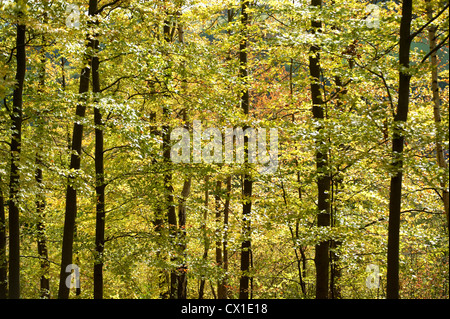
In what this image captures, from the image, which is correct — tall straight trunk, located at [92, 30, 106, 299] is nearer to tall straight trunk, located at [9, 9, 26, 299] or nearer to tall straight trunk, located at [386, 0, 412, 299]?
tall straight trunk, located at [9, 9, 26, 299]

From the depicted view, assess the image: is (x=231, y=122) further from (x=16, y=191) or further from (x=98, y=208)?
(x=16, y=191)

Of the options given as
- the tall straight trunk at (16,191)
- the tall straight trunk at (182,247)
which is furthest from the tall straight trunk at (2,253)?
the tall straight trunk at (182,247)

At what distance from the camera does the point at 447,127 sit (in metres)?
5.28

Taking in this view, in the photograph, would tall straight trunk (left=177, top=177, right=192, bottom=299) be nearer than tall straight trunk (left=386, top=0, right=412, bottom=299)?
No

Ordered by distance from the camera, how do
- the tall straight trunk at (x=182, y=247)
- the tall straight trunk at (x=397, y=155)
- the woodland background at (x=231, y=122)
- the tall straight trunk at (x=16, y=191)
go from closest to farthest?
the tall straight trunk at (x=397, y=155) < the woodland background at (x=231, y=122) < the tall straight trunk at (x=16, y=191) < the tall straight trunk at (x=182, y=247)

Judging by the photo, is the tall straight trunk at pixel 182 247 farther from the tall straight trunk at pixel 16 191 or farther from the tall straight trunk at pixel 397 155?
the tall straight trunk at pixel 397 155

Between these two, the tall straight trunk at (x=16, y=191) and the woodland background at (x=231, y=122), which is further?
the tall straight trunk at (x=16, y=191)

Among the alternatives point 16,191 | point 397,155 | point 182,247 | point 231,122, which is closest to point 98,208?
point 182,247

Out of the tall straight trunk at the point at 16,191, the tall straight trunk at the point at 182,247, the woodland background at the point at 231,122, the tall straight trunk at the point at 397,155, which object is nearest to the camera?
the tall straight trunk at the point at 397,155

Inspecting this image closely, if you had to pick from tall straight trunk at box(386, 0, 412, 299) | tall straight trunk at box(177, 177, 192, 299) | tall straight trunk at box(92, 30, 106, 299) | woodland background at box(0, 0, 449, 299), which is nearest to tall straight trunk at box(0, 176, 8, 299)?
woodland background at box(0, 0, 449, 299)

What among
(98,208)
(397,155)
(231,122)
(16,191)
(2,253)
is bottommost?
(2,253)

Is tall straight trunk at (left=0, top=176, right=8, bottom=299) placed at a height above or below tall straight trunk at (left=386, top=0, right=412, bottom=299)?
below

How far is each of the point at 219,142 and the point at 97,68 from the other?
143 inches
